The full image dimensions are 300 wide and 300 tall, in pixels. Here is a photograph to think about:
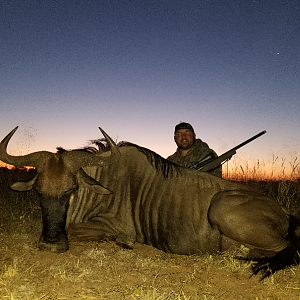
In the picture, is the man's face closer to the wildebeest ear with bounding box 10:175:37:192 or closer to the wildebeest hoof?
the wildebeest ear with bounding box 10:175:37:192

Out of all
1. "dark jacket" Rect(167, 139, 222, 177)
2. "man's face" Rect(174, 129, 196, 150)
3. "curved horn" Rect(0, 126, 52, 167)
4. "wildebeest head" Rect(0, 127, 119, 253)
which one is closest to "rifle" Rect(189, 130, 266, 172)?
"dark jacket" Rect(167, 139, 222, 177)

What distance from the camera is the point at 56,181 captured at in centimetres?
345

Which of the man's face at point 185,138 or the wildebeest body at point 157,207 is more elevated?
the man's face at point 185,138

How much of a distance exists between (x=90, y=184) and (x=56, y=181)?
0.43 meters

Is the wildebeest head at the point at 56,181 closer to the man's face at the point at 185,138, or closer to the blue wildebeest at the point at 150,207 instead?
the blue wildebeest at the point at 150,207

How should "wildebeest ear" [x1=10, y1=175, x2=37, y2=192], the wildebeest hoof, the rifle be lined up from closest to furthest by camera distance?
the wildebeest hoof → "wildebeest ear" [x1=10, y1=175, x2=37, y2=192] → the rifle

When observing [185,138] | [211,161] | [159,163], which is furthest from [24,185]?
[185,138]

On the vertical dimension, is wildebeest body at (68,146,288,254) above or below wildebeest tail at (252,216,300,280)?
above

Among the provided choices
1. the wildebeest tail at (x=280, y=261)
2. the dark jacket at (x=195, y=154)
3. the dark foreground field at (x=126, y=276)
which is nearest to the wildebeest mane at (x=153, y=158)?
the dark foreground field at (x=126, y=276)

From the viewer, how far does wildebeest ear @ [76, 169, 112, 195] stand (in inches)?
147

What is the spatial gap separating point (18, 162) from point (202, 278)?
252 cm

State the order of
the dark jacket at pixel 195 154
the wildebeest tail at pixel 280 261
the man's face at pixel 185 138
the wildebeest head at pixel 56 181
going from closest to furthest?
the wildebeest tail at pixel 280 261, the wildebeest head at pixel 56 181, the dark jacket at pixel 195 154, the man's face at pixel 185 138

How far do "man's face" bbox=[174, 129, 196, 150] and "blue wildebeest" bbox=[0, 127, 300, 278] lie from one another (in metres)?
2.76

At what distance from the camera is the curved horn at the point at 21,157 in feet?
12.1
